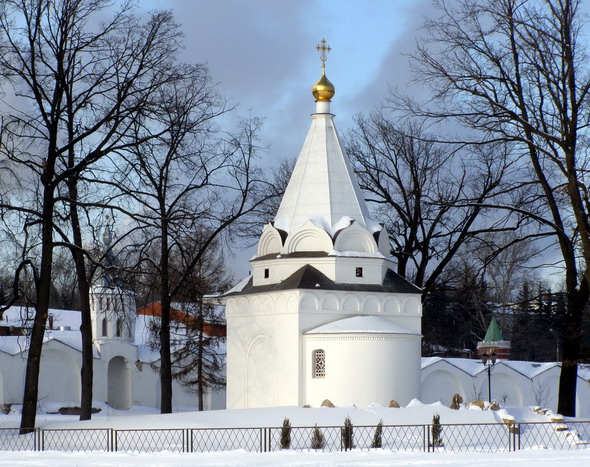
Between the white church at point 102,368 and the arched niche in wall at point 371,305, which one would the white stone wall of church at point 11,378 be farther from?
the arched niche in wall at point 371,305

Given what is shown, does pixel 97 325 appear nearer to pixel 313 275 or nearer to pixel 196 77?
pixel 313 275

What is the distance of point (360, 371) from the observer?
2742 centimetres

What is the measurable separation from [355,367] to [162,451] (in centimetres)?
935

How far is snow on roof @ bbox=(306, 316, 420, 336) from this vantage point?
2745 cm

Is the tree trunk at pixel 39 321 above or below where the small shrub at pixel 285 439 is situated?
above

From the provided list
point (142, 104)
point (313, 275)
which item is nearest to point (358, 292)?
point (313, 275)

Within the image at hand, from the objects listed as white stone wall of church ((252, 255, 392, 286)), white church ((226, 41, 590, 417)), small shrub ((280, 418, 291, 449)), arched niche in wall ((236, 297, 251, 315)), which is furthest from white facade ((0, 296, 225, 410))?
small shrub ((280, 418, 291, 449))

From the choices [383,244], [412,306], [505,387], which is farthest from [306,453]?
[505,387]

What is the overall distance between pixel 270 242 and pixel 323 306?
2.72 m

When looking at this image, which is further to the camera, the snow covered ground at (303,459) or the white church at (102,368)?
the white church at (102,368)

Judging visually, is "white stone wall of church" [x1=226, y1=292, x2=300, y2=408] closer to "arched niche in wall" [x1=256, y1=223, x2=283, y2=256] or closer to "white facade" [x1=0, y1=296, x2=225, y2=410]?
"arched niche in wall" [x1=256, y1=223, x2=283, y2=256]

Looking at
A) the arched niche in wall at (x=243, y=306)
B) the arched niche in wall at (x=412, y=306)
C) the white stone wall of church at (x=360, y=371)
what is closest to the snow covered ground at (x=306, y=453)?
the white stone wall of church at (x=360, y=371)

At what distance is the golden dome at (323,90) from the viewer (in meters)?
30.7

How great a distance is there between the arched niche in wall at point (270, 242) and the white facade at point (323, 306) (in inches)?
1.1
